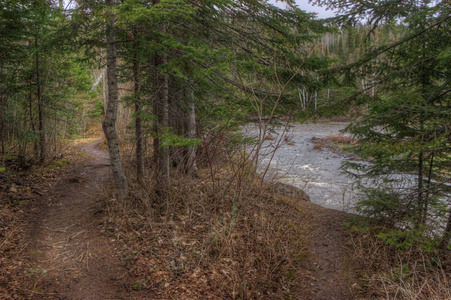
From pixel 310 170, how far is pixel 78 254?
1171cm

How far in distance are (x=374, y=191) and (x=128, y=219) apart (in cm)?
558

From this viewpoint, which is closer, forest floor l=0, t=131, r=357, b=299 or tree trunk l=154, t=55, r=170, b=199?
forest floor l=0, t=131, r=357, b=299

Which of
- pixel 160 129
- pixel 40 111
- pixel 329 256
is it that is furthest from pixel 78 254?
pixel 40 111

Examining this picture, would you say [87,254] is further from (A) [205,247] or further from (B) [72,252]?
(A) [205,247]

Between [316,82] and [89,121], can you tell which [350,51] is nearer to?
[89,121]

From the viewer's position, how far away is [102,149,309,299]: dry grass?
4.33 metres

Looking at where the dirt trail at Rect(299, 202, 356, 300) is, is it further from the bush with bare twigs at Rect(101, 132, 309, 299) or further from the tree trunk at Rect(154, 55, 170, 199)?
the tree trunk at Rect(154, 55, 170, 199)

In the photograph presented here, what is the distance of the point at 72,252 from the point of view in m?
4.91

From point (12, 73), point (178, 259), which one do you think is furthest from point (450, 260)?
point (12, 73)

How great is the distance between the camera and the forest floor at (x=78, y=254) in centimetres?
403

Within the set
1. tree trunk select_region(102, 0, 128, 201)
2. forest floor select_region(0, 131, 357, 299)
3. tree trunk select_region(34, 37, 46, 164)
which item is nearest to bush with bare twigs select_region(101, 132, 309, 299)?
forest floor select_region(0, 131, 357, 299)

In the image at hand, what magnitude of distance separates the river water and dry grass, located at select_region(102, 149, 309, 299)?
137cm

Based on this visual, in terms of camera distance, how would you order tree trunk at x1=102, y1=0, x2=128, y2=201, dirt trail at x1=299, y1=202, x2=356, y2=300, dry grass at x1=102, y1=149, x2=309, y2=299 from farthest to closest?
Answer: tree trunk at x1=102, y1=0, x2=128, y2=201 < dirt trail at x1=299, y1=202, x2=356, y2=300 < dry grass at x1=102, y1=149, x2=309, y2=299

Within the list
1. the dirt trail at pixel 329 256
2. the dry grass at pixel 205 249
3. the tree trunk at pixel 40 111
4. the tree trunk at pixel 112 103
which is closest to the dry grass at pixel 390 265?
the dirt trail at pixel 329 256
